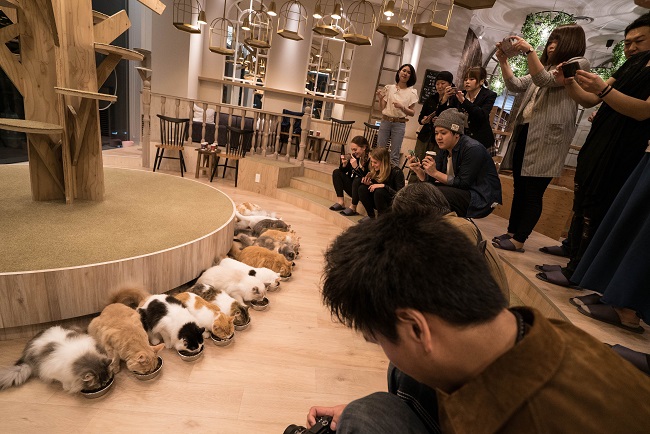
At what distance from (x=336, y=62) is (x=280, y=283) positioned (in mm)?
8535

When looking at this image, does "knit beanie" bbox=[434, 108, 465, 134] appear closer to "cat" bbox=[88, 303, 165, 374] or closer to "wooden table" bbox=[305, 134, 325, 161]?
"cat" bbox=[88, 303, 165, 374]

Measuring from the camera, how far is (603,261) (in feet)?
5.34

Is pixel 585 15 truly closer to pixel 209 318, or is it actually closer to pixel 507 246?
pixel 507 246

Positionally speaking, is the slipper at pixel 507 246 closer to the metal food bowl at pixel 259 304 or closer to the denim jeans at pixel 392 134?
the metal food bowl at pixel 259 304

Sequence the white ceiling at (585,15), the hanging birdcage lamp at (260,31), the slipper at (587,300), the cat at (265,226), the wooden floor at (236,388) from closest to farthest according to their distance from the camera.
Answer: the wooden floor at (236,388), the slipper at (587,300), the cat at (265,226), the hanging birdcage lamp at (260,31), the white ceiling at (585,15)

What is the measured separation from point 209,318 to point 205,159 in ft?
13.8

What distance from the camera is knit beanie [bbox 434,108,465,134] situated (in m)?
2.49

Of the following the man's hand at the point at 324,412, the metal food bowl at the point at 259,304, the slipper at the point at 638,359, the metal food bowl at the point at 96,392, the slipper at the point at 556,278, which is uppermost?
the slipper at the point at 638,359

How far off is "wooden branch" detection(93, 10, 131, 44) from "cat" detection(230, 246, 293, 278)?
1967 mm

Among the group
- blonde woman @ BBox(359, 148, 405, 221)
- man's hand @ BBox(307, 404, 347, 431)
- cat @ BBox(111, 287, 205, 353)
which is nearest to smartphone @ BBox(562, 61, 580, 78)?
blonde woman @ BBox(359, 148, 405, 221)

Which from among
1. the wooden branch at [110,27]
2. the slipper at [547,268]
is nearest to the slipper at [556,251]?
the slipper at [547,268]

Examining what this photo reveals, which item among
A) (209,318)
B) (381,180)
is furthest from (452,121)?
(209,318)

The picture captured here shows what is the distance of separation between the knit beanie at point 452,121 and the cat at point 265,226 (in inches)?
69.6

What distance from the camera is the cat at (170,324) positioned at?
5.35ft
